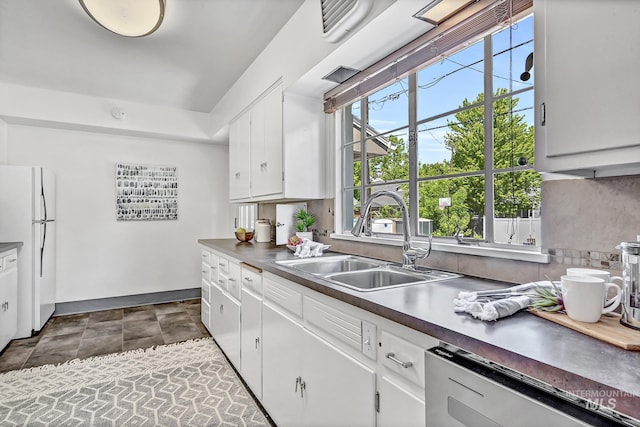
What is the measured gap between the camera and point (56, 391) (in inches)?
91.6

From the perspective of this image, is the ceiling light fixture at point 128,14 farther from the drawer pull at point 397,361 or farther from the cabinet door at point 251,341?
the drawer pull at point 397,361

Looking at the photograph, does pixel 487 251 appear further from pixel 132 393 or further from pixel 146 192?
pixel 146 192

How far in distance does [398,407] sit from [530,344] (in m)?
0.47

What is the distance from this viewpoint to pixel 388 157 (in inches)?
89.7

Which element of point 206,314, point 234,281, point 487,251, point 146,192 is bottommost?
point 206,314

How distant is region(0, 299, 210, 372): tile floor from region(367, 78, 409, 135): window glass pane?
2.60 m

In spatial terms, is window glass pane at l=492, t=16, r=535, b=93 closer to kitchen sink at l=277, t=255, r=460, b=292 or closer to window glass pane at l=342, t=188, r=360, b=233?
kitchen sink at l=277, t=255, r=460, b=292

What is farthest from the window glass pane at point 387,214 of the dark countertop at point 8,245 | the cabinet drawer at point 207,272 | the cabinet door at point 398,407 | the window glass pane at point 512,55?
the dark countertop at point 8,245

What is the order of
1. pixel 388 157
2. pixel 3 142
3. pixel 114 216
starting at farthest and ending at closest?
pixel 114 216, pixel 3 142, pixel 388 157

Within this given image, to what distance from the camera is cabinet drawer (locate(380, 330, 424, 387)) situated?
0.95 metres

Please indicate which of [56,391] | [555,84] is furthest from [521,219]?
[56,391]

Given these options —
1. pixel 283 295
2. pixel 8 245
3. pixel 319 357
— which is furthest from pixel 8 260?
pixel 319 357

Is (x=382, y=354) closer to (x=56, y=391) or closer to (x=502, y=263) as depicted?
(x=502, y=263)

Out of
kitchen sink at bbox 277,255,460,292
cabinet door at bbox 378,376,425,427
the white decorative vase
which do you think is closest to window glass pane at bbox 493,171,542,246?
kitchen sink at bbox 277,255,460,292
